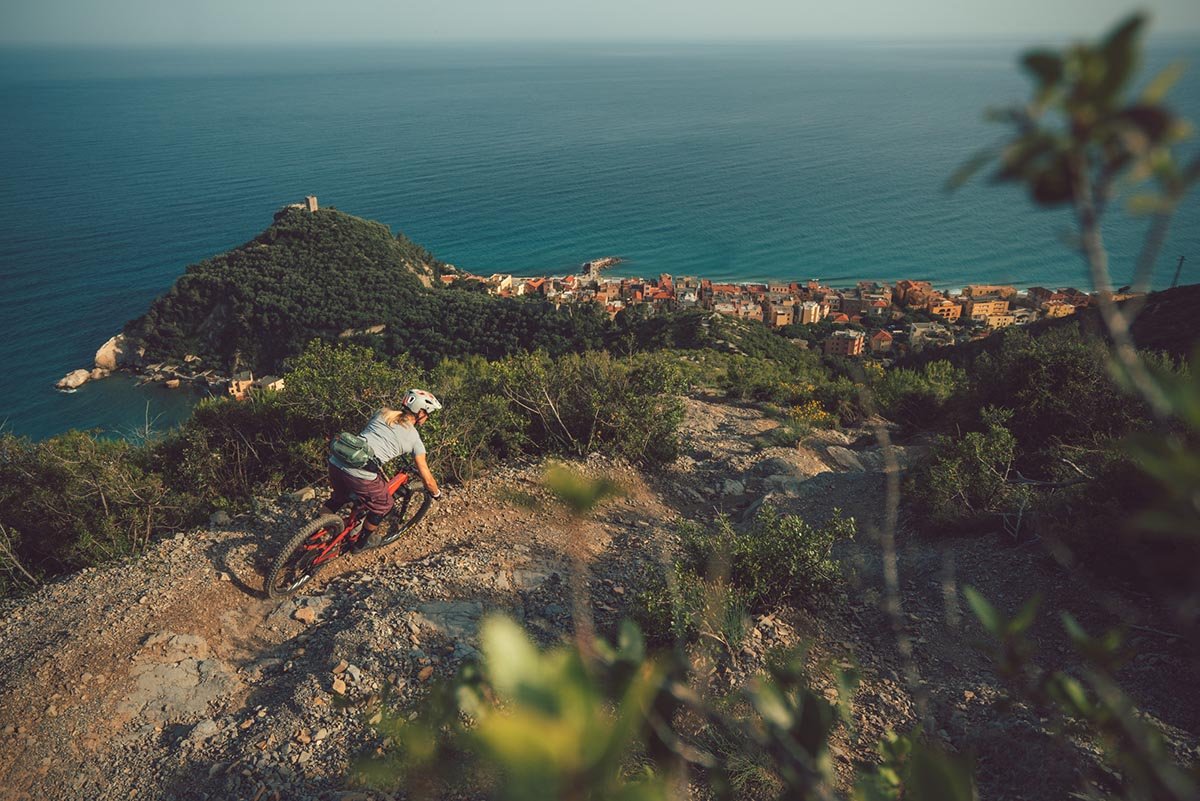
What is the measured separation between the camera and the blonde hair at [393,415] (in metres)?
5.15

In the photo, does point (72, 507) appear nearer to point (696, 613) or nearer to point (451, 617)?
point (451, 617)

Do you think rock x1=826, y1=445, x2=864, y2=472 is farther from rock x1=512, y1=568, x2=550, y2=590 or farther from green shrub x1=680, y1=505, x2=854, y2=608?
rock x1=512, y1=568, x2=550, y2=590

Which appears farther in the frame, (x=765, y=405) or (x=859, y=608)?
(x=765, y=405)

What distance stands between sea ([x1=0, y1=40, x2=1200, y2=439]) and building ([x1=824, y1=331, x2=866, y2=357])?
15.0 meters

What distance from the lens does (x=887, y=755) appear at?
162cm

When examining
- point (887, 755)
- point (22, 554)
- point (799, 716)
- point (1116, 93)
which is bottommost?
point (22, 554)

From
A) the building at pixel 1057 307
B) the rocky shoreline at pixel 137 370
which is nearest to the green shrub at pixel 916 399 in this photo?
the building at pixel 1057 307

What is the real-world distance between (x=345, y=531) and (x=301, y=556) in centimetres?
40

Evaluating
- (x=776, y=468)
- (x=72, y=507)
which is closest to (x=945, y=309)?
(x=776, y=468)

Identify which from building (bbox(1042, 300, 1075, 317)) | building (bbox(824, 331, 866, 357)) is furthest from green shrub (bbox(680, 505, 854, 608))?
building (bbox(1042, 300, 1075, 317))

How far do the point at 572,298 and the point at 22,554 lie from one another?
42.6m

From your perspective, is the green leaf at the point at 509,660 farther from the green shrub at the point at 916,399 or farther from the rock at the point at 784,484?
the green shrub at the point at 916,399

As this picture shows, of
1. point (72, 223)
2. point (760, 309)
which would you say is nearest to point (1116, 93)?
point (760, 309)

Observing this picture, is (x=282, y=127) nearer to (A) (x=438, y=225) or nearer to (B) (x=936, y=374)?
(A) (x=438, y=225)
